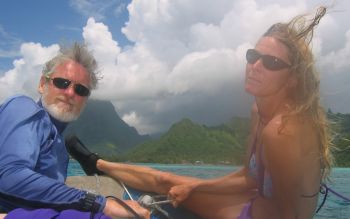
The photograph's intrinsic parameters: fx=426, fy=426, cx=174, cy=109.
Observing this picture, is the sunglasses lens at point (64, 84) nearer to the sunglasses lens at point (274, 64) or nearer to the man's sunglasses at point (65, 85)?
the man's sunglasses at point (65, 85)

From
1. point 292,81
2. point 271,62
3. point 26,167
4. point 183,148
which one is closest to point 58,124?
point 26,167

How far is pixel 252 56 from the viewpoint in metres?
3.20

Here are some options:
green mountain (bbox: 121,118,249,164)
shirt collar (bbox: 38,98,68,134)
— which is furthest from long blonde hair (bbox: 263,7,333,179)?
green mountain (bbox: 121,118,249,164)

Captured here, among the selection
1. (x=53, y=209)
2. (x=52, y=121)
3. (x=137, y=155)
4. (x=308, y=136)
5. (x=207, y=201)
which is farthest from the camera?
(x=137, y=155)

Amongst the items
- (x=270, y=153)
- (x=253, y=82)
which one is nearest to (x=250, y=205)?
(x=270, y=153)

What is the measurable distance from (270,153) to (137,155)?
18953cm

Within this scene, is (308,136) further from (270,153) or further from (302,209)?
(302,209)

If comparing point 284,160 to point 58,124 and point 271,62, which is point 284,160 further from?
point 58,124

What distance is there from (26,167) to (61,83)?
2.90 ft

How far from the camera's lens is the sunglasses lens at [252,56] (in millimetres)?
3147

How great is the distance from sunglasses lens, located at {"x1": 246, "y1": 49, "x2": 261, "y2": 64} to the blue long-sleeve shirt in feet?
4.83

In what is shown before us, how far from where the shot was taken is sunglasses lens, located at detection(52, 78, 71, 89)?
333 cm

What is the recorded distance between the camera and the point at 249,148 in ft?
11.1

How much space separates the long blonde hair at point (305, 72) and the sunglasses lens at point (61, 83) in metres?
1.61
